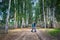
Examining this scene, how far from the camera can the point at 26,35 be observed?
2.92m

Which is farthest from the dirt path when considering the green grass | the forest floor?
the green grass

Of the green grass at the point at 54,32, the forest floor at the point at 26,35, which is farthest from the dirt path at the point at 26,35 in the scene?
the green grass at the point at 54,32

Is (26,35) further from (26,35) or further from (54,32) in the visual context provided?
(54,32)

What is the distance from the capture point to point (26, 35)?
292 centimetres

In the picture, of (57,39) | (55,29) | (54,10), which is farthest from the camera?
(54,10)

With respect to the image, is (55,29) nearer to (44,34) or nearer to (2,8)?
(44,34)

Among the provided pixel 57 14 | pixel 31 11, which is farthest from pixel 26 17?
pixel 57 14

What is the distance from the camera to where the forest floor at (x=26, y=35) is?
9.22ft

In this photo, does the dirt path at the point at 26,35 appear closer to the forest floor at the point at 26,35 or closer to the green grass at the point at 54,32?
the forest floor at the point at 26,35

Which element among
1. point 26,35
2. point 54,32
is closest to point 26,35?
point 26,35

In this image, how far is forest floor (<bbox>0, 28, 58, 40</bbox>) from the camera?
2811 mm

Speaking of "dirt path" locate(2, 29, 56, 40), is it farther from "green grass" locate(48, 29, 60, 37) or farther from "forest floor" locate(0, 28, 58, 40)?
"green grass" locate(48, 29, 60, 37)

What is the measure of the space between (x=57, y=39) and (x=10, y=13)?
1.18 meters

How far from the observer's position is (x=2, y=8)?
3004 mm
